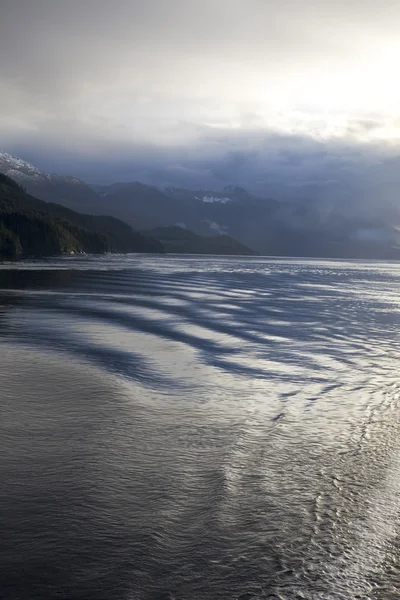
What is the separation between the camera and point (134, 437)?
60.6 feet

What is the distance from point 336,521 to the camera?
12.9 metres

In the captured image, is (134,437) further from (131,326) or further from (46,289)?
(46,289)

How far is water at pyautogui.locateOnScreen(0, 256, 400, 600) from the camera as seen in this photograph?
1066 centimetres

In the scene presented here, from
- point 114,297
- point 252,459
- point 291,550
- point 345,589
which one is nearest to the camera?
point 345,589

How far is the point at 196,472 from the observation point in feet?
51.0

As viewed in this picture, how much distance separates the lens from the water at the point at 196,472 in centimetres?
1066

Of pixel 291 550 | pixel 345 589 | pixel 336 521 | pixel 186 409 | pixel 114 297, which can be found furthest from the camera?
pixel 114 297

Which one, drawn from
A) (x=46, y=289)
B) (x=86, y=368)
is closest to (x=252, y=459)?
(x=86, y=368)

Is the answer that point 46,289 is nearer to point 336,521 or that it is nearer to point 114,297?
point 114,297

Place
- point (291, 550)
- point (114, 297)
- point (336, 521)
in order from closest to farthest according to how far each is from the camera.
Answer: point (291, 550) → point (336, 521) → point (114, 297)

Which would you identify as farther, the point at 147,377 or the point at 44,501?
the point at 147,377

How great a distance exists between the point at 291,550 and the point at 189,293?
68581 mm

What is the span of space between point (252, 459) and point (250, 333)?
27.4 meters

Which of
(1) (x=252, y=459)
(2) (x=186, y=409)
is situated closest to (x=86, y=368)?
(2) (x=186, y=409)
